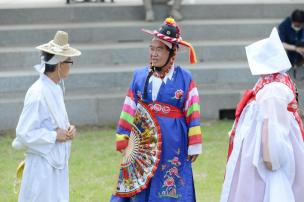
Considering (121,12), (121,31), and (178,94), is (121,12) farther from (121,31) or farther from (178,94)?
(178,94)

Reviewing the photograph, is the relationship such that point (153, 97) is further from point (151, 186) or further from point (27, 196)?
point (27, 196)

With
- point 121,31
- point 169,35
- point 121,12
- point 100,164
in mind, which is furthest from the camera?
point 121,12

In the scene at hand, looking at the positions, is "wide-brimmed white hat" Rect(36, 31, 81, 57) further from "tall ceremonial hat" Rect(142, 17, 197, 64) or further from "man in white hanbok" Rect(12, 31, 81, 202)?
"tall ceremonial hat" Rect(142, 17, 197, 64)

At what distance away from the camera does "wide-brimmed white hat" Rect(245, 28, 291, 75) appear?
601cm

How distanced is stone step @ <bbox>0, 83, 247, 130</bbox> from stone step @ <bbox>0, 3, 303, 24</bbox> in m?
2.50

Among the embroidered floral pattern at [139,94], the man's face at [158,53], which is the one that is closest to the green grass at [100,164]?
the embroidered floral pattern at [139,94]

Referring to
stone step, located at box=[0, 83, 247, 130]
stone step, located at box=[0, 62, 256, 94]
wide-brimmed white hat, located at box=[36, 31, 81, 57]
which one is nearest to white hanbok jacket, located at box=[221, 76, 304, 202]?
wide-brimmed white hat, located at box=[36, 31, 81, 57]

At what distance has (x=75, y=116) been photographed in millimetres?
11188

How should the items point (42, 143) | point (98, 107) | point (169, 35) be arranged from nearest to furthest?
point (42, 143), point (169, 35), point (98, 107)

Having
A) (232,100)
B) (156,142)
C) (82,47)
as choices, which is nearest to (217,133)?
(232,100)

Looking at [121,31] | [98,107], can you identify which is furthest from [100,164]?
[121,31]

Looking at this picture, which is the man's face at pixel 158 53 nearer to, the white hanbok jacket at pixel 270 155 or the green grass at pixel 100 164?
the white hanbok jacket at pixel 270 155

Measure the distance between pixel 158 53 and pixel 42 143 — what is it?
4.05ft

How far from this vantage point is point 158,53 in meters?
6.74
